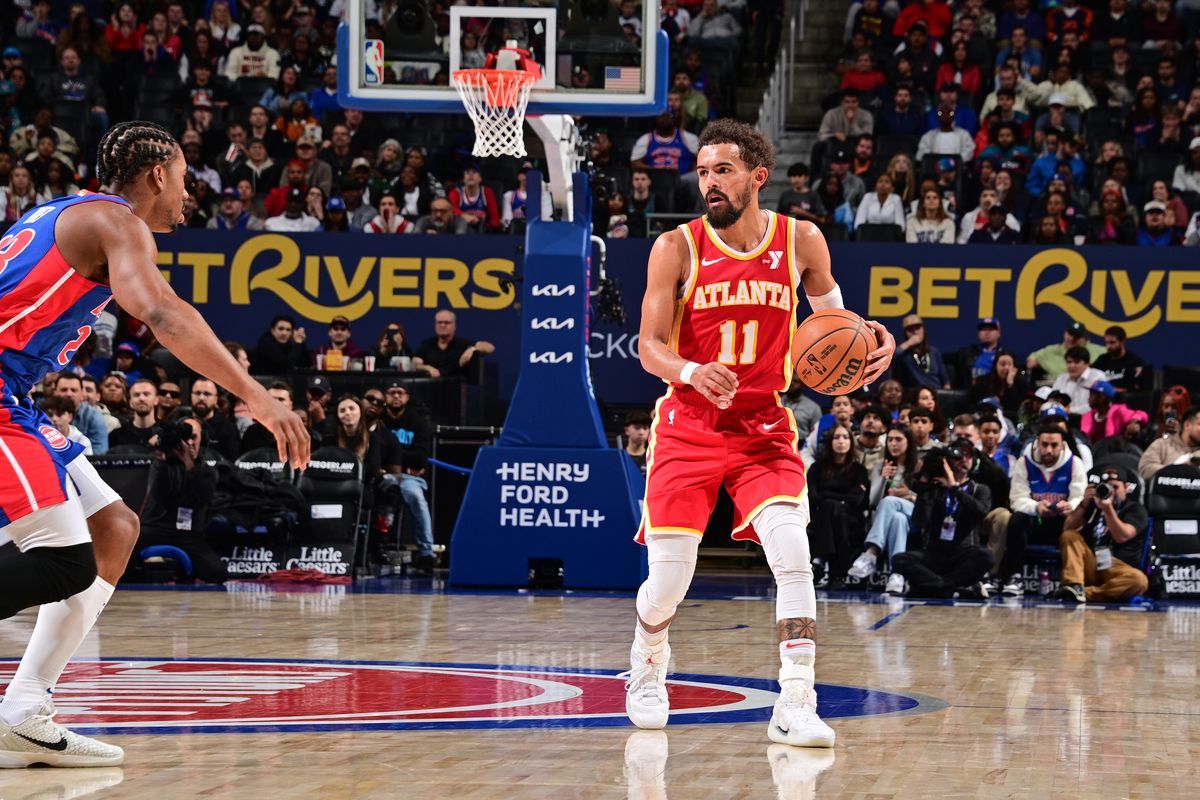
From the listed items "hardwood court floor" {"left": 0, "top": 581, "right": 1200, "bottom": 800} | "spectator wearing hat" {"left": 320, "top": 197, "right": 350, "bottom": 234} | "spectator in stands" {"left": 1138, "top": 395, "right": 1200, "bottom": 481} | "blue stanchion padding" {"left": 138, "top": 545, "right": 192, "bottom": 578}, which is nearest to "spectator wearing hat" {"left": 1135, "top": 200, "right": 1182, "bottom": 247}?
"spectator in stands" {"left": 1138, "top": 395, "right": 1200, "bottom": 481}

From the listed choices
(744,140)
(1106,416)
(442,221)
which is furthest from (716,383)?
(442,221)

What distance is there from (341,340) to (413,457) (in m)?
2.17

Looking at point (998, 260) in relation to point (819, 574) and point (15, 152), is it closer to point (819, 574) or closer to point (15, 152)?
point (819, 574)

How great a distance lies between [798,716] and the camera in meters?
5.45

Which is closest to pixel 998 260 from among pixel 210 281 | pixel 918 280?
pixel 918 280

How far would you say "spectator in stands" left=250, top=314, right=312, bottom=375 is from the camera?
610 inches

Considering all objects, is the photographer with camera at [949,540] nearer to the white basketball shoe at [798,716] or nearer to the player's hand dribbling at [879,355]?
the player's hand dribbling at [879,355]

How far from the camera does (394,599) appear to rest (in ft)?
37.1

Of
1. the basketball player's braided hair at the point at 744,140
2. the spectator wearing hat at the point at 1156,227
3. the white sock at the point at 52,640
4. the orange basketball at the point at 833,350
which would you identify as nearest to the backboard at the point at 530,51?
the basketball player's braided hair at the point at 744,140

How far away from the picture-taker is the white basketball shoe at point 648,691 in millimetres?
5766

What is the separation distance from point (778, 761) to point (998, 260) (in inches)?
456

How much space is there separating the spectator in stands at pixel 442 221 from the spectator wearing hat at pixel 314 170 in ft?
5.00

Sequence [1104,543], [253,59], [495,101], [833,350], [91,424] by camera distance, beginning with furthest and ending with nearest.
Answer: [253,59]
[91,424]
[1104,543]
[495,101]
[833,350]

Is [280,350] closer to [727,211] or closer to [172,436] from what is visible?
[172,436]
